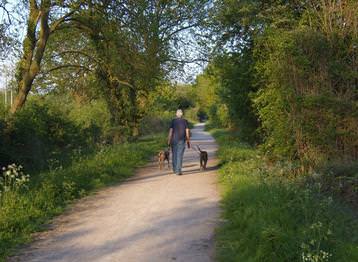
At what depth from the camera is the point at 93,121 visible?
1032 inches

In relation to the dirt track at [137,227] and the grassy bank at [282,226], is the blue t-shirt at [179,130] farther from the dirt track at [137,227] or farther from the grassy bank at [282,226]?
the grassy bank at [282,226]

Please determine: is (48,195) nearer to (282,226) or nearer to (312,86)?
(282,226)

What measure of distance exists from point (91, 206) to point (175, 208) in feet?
5.99

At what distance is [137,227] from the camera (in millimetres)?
8219

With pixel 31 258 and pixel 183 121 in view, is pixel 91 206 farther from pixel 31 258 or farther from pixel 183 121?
pixel 183 121

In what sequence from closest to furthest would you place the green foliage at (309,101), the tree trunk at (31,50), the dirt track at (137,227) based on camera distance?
1. the dirt track at (137,227)
2. the green foliage at (309,101)
3. the tree trunk at (31,50)

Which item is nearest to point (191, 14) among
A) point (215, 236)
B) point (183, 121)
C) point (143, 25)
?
point (143, 25)

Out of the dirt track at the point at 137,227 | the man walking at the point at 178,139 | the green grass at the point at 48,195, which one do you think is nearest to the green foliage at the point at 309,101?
the man walking at the point at 178,139

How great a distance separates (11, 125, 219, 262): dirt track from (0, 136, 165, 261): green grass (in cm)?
30

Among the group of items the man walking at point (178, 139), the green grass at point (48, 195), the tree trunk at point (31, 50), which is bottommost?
the green grass at point (48, 195)

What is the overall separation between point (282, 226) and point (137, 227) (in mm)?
2673

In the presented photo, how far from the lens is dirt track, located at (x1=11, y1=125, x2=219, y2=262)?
22.1 ft

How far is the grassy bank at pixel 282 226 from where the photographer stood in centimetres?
574

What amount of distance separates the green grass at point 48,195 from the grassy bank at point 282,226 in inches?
128
